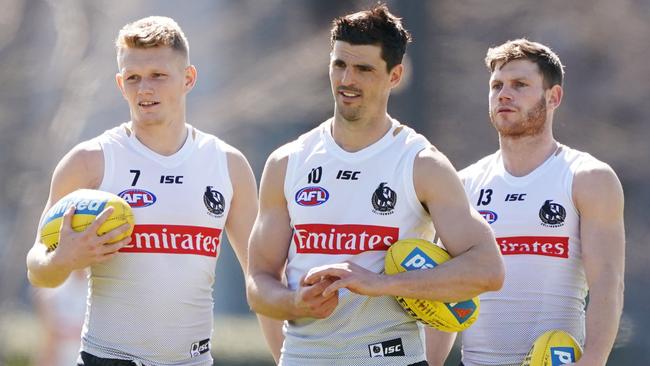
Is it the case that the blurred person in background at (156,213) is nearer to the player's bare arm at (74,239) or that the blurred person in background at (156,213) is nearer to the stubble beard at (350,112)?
the player's bare arm at (74,239)

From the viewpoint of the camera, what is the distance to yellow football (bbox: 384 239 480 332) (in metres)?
4.36

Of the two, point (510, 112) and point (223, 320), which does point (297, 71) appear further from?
point (510, 112)

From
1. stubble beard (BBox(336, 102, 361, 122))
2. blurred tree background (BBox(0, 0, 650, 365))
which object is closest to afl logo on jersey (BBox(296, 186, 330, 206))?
stubble beard (BBox(336, 102, 361, 122))

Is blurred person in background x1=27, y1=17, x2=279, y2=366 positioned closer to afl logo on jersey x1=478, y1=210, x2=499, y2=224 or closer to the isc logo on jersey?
the isc logo on jersey

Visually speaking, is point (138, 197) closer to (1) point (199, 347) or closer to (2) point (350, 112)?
(1) point (199, 347)

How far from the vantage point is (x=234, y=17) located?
380 inches

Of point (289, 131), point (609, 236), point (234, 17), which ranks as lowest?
point (609, 236)

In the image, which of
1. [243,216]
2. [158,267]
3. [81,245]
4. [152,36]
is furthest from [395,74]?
[81,245]

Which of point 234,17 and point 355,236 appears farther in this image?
point 234,17

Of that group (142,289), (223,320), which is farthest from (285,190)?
(223,320)

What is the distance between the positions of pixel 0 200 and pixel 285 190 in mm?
6061

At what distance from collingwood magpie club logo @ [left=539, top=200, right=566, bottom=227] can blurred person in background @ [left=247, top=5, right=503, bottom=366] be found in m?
0.65

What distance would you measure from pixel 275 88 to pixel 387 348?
17.7 feet

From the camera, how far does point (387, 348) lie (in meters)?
4.46
